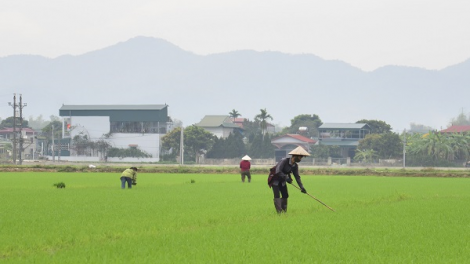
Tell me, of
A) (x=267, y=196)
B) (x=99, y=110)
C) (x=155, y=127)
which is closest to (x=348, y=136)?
(x=155, y=127)

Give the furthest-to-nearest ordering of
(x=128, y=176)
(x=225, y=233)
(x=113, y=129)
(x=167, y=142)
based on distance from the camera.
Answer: (x=113, y=129), (x=167, y=142), (x=128, y=176), (x=225, y=233)

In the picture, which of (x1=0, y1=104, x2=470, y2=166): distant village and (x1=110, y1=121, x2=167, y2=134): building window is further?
(x1=110, y1=121, x2=167, y2=134): building window

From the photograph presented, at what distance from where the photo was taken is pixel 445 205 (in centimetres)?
1764

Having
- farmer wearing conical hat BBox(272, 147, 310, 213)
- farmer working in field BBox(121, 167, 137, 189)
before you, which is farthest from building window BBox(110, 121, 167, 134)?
farmer wearing conical hat BBox(272, 147, 310, 213)

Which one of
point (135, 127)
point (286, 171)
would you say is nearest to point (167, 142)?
point (135, 127)

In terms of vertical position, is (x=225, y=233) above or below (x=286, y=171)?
below

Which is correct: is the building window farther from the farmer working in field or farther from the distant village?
the farmer working in field

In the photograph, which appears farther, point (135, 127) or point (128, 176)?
point (135, 127)

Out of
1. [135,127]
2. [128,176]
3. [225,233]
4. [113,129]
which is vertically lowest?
[225,233]

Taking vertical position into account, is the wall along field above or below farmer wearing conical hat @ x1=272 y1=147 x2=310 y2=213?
below

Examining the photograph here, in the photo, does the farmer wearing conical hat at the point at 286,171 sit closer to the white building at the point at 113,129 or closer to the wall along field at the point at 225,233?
the wall along field at the point at 225,233

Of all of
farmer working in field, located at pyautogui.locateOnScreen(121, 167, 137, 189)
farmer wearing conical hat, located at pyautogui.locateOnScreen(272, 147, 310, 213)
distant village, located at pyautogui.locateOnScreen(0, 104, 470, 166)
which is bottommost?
farmer working in field, located at pyautogui.locateOnScreen(121, 167, 137, 189)

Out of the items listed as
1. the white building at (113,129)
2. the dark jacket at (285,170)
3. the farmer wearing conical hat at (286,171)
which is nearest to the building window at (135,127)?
the white building at (113,129)

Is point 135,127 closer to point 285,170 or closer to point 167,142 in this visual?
point 167,142
